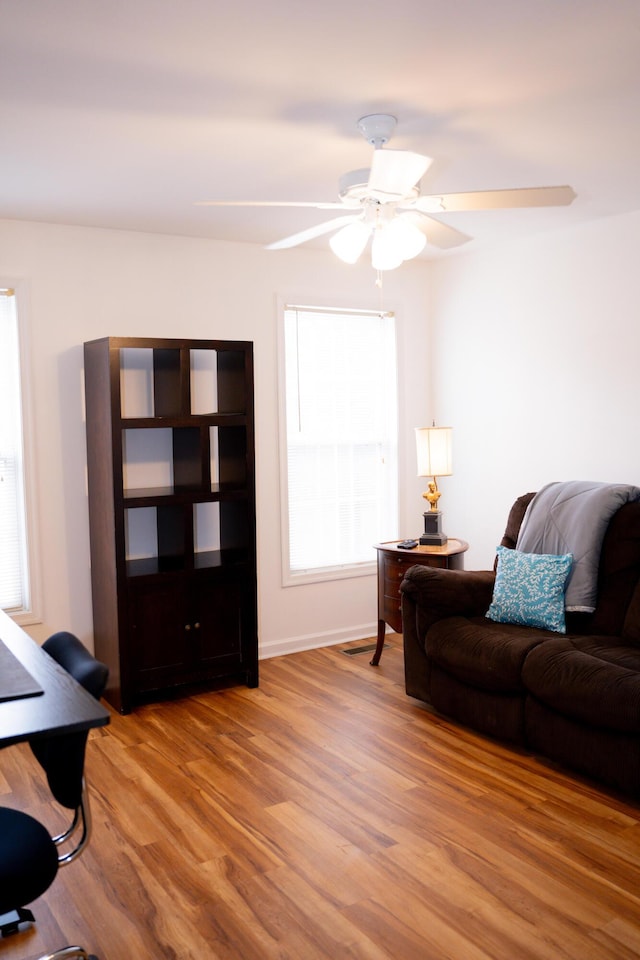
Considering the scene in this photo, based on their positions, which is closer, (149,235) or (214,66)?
(214,66)

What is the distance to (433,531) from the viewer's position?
4.52m

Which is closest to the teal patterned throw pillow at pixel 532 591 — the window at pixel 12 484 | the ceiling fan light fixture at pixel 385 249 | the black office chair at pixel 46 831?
the ceiling fan light fixture at pixel 385 249

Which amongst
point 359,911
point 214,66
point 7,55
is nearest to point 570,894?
point 359,911

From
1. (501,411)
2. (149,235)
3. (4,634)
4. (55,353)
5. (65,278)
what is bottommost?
(4,634)

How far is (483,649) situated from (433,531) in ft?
3.62

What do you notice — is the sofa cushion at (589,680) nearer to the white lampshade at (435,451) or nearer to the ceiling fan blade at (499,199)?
the white lampshade at (435,451)

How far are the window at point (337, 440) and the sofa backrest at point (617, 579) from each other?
5.83 feet

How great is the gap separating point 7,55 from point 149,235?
2.17 meters

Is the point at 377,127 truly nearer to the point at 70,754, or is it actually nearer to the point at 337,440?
the point at 70,754

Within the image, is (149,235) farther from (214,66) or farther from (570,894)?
(570,894)

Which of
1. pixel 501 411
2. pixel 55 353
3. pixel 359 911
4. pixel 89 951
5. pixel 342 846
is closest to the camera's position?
pixel 89 951

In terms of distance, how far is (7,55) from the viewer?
7.32 feet

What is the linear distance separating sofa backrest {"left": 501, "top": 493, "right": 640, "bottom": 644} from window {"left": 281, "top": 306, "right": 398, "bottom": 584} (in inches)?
69.9

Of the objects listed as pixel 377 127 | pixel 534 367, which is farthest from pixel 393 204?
pixel 534 367
